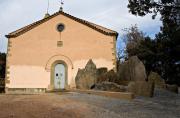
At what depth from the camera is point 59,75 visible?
97.8 feet

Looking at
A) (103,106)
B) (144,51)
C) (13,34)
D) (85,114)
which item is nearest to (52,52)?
(13,34)

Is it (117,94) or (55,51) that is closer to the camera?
(117,94)

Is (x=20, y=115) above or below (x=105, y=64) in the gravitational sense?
below

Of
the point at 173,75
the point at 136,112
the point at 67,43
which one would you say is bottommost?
the point at 136,112

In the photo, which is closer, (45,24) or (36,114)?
(36,114)

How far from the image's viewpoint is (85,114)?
11047 mm

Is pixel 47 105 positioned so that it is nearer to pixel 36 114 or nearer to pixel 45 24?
pixel 36 114

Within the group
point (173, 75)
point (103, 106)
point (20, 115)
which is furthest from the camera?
point (173, 75)

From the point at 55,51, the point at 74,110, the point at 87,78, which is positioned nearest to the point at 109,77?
the point at 87,78

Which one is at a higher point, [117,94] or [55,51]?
[55,51]

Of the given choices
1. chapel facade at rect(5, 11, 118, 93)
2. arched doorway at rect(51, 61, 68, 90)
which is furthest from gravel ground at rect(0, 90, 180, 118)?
chapel facade at rect(5, 11, 118, 93)

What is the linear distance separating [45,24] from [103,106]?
62.3 ft

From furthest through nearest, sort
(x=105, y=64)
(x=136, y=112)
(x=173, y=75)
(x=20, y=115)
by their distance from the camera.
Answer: (x=173, y=75)
(x=105, y=64)
(x=136, y=112)
(x=20, y=115)

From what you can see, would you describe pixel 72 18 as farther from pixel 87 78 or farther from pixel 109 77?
pixel 109 77
